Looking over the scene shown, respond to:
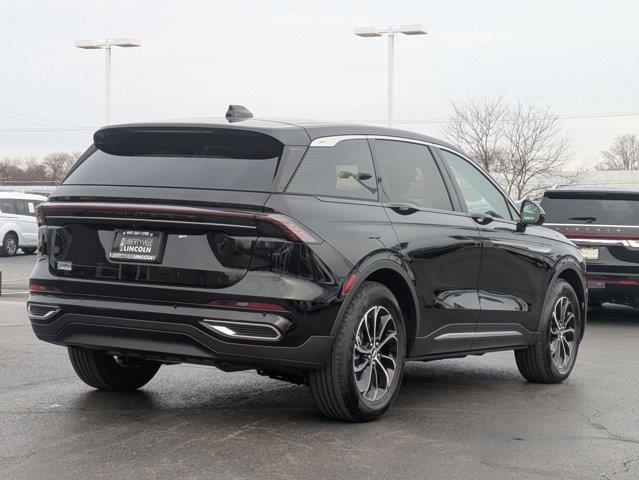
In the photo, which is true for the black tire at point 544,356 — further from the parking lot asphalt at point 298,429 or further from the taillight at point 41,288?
the taillight at point 41,288

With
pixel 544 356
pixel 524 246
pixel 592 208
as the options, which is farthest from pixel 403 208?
pixel 592 208

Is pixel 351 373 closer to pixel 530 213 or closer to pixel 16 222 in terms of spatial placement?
pixel 530 213

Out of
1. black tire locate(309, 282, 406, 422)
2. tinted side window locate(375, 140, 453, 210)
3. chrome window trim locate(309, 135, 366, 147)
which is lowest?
black tire locate(309, 282, 406, 422)

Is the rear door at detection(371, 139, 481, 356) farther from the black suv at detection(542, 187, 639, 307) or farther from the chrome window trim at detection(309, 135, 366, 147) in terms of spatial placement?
the black suv at detection(542, 187, 639, 307)

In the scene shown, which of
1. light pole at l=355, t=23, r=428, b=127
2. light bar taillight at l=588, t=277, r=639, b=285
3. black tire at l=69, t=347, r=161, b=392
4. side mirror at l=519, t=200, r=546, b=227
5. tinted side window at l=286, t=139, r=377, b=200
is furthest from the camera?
light pole at l=355, t=23, r=428, b=127

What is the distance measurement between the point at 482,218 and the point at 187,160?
2413 millimetres

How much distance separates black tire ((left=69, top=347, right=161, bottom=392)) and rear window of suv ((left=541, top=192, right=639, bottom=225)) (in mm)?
7691

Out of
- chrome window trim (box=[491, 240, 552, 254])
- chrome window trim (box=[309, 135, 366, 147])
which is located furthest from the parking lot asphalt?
chrome window trim (box=[309, 135, 366, 147])

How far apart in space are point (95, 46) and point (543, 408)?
2689 cm

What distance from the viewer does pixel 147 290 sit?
5.79 m

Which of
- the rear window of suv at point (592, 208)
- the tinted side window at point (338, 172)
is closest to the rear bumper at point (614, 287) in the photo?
the rear window of suv at point (592, 208)

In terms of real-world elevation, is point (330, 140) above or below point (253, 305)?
above

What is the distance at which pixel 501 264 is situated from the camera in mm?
7660

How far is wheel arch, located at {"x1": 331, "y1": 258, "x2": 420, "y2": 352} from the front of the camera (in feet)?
19.6
